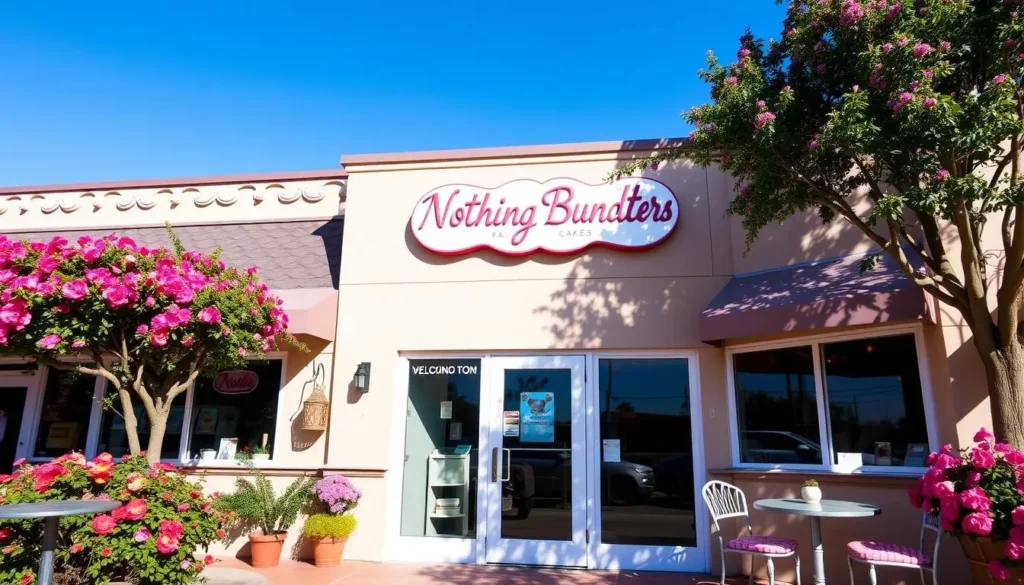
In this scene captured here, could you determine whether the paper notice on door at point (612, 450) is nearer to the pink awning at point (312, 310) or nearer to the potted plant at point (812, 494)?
the potted plant at point (812, 494)

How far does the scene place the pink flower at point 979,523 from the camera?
4.70 meters

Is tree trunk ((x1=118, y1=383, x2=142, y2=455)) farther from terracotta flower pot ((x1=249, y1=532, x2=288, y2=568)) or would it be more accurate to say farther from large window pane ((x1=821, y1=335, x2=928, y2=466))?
large window pane ((x1=821, y1=335, x2=928, y2=466))

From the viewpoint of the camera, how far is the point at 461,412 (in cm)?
826

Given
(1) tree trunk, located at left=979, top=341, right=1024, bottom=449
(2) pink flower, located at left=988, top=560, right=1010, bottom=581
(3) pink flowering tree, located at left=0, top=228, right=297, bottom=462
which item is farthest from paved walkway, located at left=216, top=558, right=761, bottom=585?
(1) tree trunk, located at left=979, top=341, right=1024, bottom=449

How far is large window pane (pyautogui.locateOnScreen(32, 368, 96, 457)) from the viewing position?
9.26m

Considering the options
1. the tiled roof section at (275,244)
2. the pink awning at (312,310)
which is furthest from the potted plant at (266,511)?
the tiled roof section at (275,244)

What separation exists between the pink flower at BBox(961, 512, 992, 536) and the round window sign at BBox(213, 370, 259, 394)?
8.00 meters

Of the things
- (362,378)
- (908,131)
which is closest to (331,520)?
(362,378)

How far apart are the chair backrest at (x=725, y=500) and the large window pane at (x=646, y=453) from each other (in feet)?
1.89

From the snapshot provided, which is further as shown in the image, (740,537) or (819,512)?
(740,537)

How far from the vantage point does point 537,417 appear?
805 centimetres

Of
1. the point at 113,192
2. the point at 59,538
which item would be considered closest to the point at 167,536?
the point at 59,538

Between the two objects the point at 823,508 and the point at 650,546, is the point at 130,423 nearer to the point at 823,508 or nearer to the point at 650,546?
the point at 650,546

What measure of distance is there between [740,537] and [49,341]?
6884 mm
